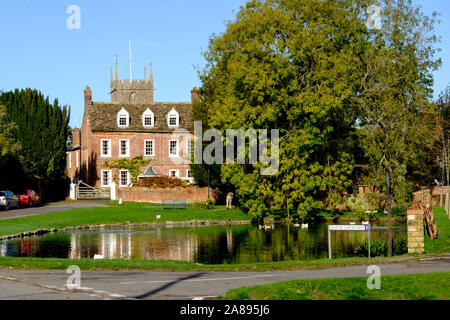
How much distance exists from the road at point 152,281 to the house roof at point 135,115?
56.4m

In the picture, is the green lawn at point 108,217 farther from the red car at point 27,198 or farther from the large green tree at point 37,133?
the large green tree at point 37,133

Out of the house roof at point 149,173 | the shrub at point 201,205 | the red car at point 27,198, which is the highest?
the house roof at point 149,173

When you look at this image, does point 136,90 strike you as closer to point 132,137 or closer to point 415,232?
point 132,137

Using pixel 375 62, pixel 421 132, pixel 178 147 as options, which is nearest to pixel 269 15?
pixel 375 62

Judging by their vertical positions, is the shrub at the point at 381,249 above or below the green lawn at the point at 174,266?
below

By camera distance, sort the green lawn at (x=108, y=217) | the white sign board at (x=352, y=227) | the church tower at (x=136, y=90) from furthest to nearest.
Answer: the church tower at (x=136, y=90) → the green lawn at (x=108, y=217) → the white sign board at (x=352, y=227)

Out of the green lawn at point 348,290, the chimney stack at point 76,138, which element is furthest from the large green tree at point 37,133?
the green lawn at point 348,290

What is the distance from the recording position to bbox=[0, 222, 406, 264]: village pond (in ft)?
96.6

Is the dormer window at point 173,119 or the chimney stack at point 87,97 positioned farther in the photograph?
the dormer window at point 173,119

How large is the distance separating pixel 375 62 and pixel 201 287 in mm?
38279

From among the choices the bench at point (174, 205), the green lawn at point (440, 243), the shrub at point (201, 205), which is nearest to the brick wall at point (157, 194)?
the bench at point (174, 205)

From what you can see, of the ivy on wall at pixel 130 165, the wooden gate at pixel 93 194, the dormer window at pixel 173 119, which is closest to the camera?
the wooden gate at pixel 93 194

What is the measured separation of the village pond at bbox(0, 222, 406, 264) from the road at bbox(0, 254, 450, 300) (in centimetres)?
833

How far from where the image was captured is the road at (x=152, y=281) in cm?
1370
